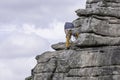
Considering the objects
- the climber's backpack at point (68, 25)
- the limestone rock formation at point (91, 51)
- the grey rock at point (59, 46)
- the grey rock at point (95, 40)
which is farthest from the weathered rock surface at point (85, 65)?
the climber's backpack at point (68, 25)

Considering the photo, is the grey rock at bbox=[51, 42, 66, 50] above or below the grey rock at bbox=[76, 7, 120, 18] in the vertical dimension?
below

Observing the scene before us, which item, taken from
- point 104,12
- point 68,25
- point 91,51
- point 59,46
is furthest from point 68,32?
point 91,51

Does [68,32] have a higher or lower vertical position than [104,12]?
lower

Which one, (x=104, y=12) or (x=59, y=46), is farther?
(x=59, y=46)

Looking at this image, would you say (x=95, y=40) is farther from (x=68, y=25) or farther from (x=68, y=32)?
(x=68, y=25)

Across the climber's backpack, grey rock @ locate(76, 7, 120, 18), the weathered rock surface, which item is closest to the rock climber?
the climber's backpack

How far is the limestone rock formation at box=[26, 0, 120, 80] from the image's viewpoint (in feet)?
207

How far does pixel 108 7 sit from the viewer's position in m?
68.0

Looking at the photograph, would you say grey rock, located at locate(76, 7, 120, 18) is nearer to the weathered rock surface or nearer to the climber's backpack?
the climber's backpack

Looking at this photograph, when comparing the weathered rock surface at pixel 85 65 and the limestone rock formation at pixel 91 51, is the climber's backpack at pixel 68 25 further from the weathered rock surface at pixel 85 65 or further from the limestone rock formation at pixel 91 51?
the weathered rock surface at pixel 85 65

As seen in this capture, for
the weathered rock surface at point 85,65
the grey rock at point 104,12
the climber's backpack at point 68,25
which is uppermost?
the grey rock at point 104,12

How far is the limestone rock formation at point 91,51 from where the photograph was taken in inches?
2478

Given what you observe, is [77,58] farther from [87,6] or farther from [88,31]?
[87,6]

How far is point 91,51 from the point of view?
64250 millimetres
